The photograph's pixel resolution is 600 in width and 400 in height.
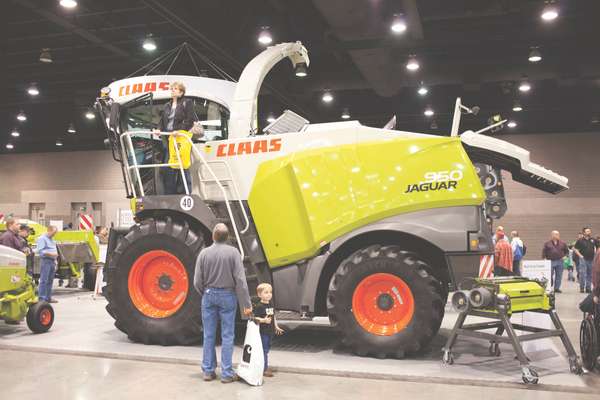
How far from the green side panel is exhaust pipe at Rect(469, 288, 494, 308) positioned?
1.05 metres

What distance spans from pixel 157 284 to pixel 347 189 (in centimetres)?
290

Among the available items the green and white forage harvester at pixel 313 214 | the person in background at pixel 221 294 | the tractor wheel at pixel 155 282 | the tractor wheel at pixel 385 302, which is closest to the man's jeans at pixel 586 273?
the green and white forage harvester at pixel 313 214

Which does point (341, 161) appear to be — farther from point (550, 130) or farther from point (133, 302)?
point (550, 130)

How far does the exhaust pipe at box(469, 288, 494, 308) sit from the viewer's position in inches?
226

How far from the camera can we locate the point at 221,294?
547 centimetres

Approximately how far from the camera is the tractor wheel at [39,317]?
8.01 metres

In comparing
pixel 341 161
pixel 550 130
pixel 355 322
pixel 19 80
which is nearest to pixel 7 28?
pixel 19 80

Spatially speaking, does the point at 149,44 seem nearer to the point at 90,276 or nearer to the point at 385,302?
the point at 90,276

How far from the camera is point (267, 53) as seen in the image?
8078mm

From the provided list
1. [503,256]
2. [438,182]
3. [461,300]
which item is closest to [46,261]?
[438,182]

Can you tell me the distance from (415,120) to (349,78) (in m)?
7.12

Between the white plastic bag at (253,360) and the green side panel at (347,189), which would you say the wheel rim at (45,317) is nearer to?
the green side panel at (347,189)

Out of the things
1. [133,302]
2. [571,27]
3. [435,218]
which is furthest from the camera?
[571,27]

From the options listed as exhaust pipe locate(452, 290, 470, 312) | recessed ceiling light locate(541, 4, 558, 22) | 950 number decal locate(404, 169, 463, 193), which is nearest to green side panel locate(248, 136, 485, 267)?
950 number decal locate(404, 169, 463, 193)
